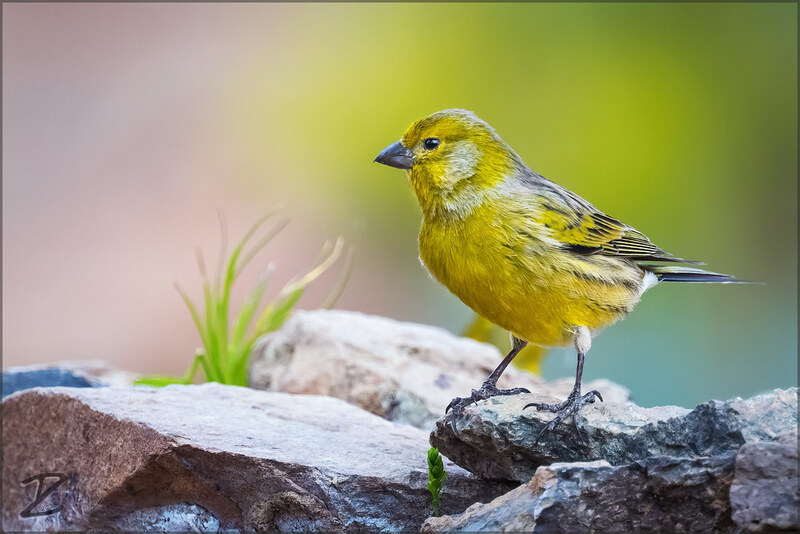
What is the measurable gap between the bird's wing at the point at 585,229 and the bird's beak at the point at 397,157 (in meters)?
0.56

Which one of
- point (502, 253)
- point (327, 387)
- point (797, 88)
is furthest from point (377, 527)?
point (797, 88)

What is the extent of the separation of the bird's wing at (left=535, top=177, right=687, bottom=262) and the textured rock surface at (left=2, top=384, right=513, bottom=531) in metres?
1.03

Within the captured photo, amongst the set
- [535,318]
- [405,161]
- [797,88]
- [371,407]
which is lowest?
[371,407]

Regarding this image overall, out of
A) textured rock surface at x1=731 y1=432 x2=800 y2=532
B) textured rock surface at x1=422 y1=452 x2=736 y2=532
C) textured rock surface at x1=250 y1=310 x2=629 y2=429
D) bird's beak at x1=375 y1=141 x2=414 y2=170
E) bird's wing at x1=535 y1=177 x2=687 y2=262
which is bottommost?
textured rock surface at x1=250 y1=310 x2=629 y2=429

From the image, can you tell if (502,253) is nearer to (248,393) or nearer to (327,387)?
(248,393)

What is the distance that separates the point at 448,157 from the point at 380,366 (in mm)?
1537

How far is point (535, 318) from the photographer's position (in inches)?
128

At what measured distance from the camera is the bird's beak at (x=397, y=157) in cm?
351

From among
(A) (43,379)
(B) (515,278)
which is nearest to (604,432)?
(B) (515,278)

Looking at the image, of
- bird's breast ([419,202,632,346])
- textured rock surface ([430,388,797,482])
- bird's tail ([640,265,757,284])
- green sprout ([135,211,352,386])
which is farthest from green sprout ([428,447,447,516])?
green sprout ([135,211,352,386])

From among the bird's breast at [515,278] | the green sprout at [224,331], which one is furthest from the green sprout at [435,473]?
the green sprout at [224,331]

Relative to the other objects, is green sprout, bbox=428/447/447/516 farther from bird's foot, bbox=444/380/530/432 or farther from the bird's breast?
the bird's breast

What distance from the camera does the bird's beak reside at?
11.5 ft

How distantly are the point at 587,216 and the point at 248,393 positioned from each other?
1783 millimetres
